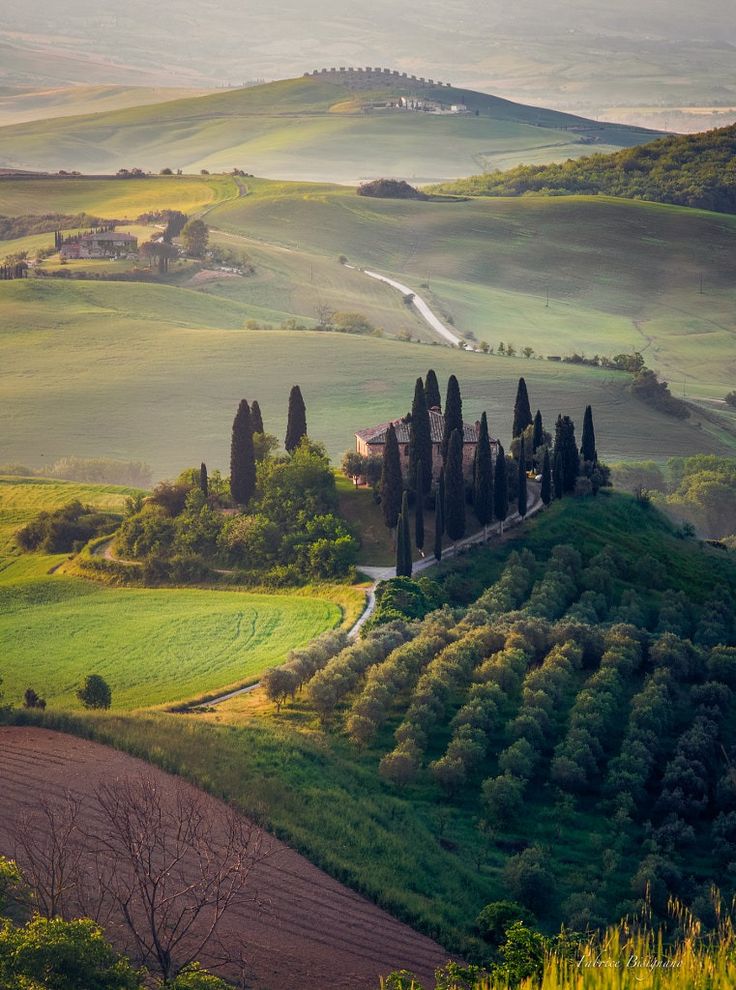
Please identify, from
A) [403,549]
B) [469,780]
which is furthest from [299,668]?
[403,549]

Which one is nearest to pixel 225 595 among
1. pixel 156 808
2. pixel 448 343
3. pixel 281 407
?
pixel 156 808

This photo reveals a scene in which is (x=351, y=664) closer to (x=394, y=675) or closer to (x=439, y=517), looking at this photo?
(x=394, y=675)

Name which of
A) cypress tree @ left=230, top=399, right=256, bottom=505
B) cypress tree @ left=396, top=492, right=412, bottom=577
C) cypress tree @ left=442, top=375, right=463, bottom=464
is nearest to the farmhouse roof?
cypress tree @ left=442, top=375, right=463, bottom=464

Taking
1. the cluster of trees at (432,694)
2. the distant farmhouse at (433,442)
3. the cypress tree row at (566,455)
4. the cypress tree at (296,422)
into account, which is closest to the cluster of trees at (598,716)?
the cluster of trees at (432,694)

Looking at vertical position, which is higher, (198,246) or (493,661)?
(198,246)

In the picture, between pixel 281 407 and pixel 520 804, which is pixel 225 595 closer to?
pixel 520 804

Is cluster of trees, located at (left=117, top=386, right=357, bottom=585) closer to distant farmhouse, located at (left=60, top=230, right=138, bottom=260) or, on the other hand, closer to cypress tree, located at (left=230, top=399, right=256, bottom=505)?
cypress tree, located at (left=230, top=399, right=256, bottom=505)
